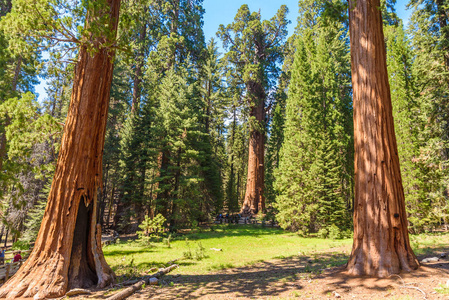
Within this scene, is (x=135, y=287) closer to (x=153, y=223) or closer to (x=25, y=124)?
(x=25, y=124)

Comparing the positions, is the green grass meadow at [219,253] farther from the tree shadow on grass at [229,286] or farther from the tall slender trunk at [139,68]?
the tall slender trunk at [139,68]

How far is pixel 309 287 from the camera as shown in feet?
15.3

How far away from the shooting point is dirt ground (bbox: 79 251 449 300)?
3.85 m

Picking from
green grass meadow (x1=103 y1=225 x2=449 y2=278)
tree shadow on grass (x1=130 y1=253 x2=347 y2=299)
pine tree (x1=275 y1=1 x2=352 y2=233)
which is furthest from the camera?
pine tree (x1=275 y1=1 x2=352 y2=233)

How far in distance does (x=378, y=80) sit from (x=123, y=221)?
19.0 metres

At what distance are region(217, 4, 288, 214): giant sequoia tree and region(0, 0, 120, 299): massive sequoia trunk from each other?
20929mm

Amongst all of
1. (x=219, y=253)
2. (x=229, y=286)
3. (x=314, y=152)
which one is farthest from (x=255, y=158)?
(x=229, y=286)

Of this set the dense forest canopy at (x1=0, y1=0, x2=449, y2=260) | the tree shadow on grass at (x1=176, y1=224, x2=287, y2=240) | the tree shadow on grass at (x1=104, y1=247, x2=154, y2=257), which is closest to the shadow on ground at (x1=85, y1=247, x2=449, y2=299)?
the dense forest canopy at (x1=0, y1=0, x2=449, y2=260)

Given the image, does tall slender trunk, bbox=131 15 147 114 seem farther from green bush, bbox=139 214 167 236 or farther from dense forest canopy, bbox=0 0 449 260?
green bush, bbox=139 214 167 236

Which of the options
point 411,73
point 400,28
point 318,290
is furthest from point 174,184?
point 400,28

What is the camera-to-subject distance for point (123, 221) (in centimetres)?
1877

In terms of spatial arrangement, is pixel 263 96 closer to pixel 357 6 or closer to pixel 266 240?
pixel 266 240

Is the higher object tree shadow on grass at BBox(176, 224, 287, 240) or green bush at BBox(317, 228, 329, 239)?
green bush at BBox(317, 228, 329, 239)

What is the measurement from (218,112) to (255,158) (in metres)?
8.05
